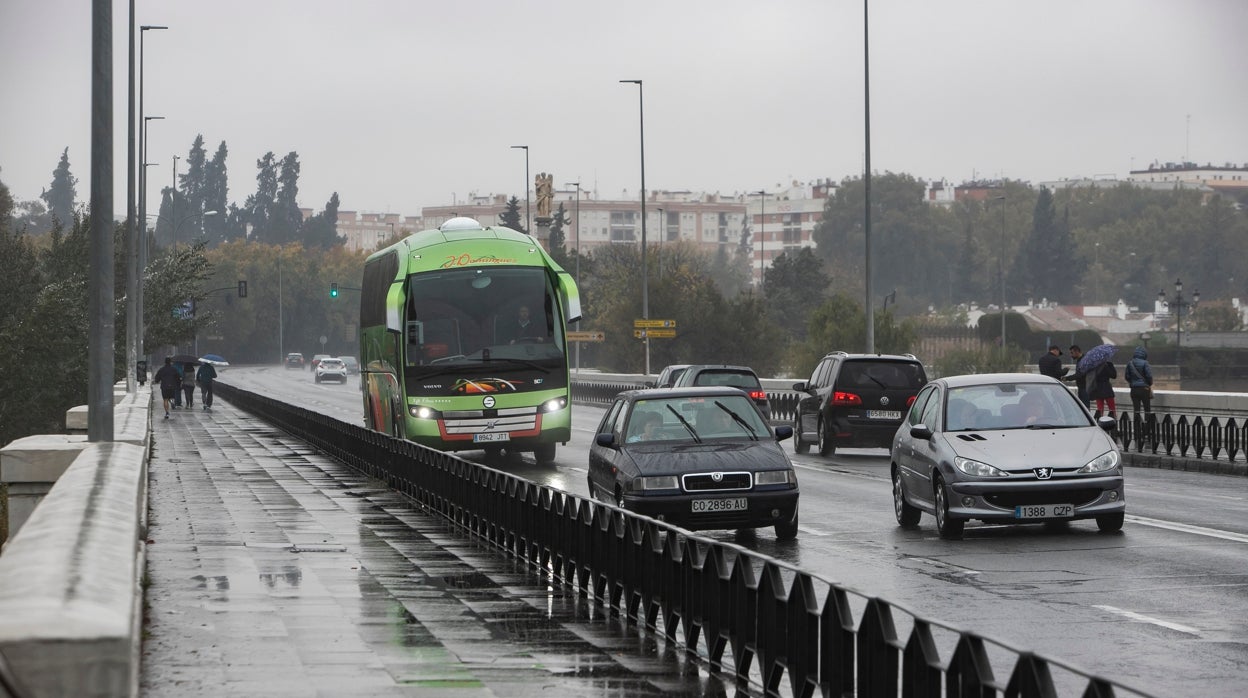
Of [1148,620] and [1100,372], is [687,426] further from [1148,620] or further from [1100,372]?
[1100,372]

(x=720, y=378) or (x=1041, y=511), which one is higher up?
(x=720, y=378)

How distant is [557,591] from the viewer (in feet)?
46.2

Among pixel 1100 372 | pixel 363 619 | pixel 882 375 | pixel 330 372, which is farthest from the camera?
pixel 330 372

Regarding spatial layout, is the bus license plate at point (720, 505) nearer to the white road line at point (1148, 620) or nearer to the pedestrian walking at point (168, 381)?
the white road line at point (1148, 620)

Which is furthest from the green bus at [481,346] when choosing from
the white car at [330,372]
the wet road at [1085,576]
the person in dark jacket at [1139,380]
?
the white car at [330,372]

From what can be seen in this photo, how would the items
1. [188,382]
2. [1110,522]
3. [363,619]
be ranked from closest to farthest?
[363,619] → [1110,522] → [188,382]

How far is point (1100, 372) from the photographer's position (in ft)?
110

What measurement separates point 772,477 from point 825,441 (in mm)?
15409

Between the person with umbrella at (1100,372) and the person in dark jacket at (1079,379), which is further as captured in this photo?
the person in dark jacket at (1079,379)

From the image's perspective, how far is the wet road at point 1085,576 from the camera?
34.7 ft

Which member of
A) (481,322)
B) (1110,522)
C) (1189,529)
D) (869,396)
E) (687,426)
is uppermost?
(481,322)

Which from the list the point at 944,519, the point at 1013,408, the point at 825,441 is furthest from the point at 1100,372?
the point at 944,519

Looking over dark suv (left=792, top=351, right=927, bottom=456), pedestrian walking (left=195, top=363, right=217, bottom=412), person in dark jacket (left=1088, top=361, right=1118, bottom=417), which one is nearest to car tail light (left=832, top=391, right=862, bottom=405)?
dark suv (left=792, top=351, right=927, bottom=456)

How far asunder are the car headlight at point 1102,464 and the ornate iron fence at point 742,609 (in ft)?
16.6
